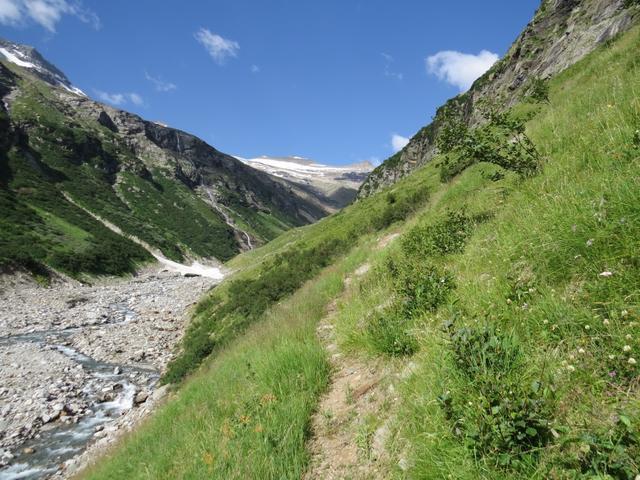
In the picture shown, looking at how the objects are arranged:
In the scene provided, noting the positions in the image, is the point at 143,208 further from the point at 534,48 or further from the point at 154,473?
the point at 154,473

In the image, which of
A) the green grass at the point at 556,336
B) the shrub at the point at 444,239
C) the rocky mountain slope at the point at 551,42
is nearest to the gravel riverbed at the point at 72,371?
the shrub at the point at 444,239

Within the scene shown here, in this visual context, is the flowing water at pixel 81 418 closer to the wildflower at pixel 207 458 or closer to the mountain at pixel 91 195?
the wildflower at pixel 207 458

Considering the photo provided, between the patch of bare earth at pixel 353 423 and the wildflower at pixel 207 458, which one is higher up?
A: the wildflower at pixel 207 458

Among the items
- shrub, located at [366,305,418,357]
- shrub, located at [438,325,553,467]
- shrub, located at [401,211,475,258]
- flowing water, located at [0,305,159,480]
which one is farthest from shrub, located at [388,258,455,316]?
flowing water, located at [0,305,159,480]

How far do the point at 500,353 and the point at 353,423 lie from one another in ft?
6.20

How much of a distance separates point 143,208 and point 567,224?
483 feet

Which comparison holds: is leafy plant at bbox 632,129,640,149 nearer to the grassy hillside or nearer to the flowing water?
the grassy hillside

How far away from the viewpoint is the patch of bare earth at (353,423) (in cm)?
348

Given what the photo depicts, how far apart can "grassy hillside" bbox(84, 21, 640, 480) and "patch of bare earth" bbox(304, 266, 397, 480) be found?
0.38ft

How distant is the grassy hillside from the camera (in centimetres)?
234

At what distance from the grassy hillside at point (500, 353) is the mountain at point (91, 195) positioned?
193ft

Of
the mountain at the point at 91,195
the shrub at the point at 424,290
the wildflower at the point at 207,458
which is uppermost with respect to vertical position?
the mountain at the point at 91,195

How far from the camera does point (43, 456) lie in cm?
1379

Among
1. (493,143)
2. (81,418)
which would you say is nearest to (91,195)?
(81,418)
